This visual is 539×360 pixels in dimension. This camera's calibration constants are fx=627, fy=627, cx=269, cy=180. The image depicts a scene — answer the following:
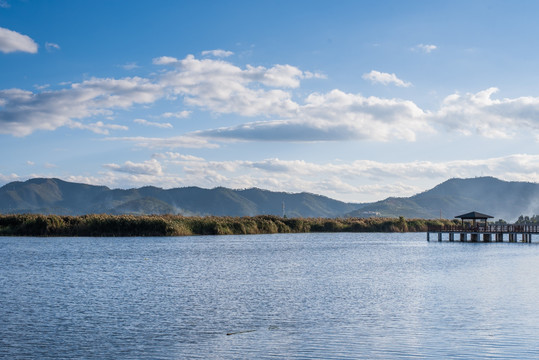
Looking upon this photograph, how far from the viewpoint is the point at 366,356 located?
17.2 meters

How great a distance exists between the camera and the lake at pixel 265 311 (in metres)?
18.3

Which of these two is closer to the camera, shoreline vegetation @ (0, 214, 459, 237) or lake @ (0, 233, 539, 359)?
lake @ (0, 233, 539, 359)

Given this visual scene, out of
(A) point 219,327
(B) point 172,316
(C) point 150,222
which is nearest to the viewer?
(A) point 219,327

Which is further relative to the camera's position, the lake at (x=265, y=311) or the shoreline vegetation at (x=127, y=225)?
the shoreline vegetation at (x=127, y=225)

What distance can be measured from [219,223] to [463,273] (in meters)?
62.5

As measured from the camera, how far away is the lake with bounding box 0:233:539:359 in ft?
60.0

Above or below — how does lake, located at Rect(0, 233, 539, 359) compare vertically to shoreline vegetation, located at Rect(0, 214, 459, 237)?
below

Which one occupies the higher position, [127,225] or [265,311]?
[127,225]

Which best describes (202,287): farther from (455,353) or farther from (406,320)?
(455,353)

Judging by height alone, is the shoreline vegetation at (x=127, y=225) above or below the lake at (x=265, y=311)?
above

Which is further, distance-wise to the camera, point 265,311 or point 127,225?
point 127,225

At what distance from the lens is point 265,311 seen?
24844 millimetres

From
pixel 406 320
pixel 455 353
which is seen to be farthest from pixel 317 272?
pixel 455 353

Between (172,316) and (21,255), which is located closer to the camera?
(172,316)
